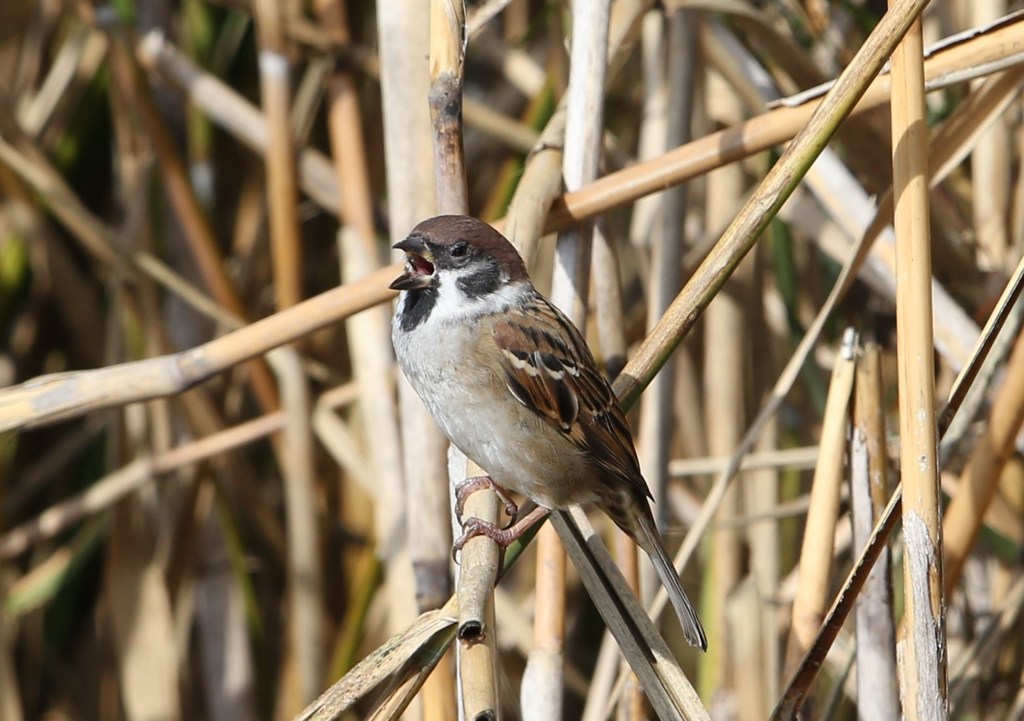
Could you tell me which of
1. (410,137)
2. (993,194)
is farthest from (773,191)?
(993,194)

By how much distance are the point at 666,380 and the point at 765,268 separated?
74 cm

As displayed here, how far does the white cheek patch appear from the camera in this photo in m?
2.13

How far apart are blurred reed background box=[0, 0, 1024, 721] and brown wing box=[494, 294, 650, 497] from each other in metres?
0.08

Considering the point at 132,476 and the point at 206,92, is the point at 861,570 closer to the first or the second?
the point at 132,476

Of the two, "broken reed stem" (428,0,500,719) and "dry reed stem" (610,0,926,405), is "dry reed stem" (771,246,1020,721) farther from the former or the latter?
"broken reed stem" (428,0,500,719)

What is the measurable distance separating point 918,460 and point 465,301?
989 millimetres

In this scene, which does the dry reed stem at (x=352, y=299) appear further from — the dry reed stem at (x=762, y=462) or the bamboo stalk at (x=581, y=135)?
the dry reed stem at (x=762, y=462)

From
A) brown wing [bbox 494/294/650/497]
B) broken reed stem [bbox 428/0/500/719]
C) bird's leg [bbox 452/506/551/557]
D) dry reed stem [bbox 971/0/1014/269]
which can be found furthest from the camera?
dry reed stem [bbox 971/0/1014/269]

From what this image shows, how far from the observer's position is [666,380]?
245 centimetres

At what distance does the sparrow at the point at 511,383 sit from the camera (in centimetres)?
202

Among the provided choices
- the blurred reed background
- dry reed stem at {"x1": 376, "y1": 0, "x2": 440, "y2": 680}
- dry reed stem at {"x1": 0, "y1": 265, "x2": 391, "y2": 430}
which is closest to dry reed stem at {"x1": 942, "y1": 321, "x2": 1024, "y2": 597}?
the blurred reed background

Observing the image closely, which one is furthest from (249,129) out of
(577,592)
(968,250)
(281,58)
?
(968,250)

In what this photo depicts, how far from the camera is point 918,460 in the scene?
1397 mm

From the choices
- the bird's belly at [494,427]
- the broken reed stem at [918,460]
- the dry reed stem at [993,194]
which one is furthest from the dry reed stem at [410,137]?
the dry reed stem at [993,194]
